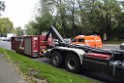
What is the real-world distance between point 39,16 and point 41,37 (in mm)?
53695

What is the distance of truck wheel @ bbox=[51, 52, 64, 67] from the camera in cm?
1493

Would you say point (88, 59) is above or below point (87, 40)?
below

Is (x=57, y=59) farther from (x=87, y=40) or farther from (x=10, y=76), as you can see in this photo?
(x=87, y=40)

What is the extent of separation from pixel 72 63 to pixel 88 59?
1477mm

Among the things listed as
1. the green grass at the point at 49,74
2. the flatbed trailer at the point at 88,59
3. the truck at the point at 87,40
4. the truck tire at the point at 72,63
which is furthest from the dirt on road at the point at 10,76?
the truck at the point at 87,40

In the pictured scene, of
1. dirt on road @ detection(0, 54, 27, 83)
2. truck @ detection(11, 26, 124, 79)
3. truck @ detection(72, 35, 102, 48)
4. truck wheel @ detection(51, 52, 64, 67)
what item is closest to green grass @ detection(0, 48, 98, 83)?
dirt on road @ detection(0, 54, 27, 83)

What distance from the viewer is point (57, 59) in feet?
50.1

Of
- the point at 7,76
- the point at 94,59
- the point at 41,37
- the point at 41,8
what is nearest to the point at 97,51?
the point at 94,59

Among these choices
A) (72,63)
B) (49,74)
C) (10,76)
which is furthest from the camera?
(72,63)

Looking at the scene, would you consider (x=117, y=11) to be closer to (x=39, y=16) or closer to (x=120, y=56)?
(x=39, y=16)

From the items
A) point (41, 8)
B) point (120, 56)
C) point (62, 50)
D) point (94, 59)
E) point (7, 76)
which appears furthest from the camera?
point (41, 8)

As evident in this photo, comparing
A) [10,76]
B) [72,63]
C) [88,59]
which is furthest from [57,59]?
[10,76]

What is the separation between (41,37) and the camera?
1977 centimetres

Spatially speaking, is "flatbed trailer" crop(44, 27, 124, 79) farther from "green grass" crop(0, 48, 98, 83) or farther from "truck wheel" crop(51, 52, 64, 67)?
"green grass" crop(0, 48, 98, 83)
